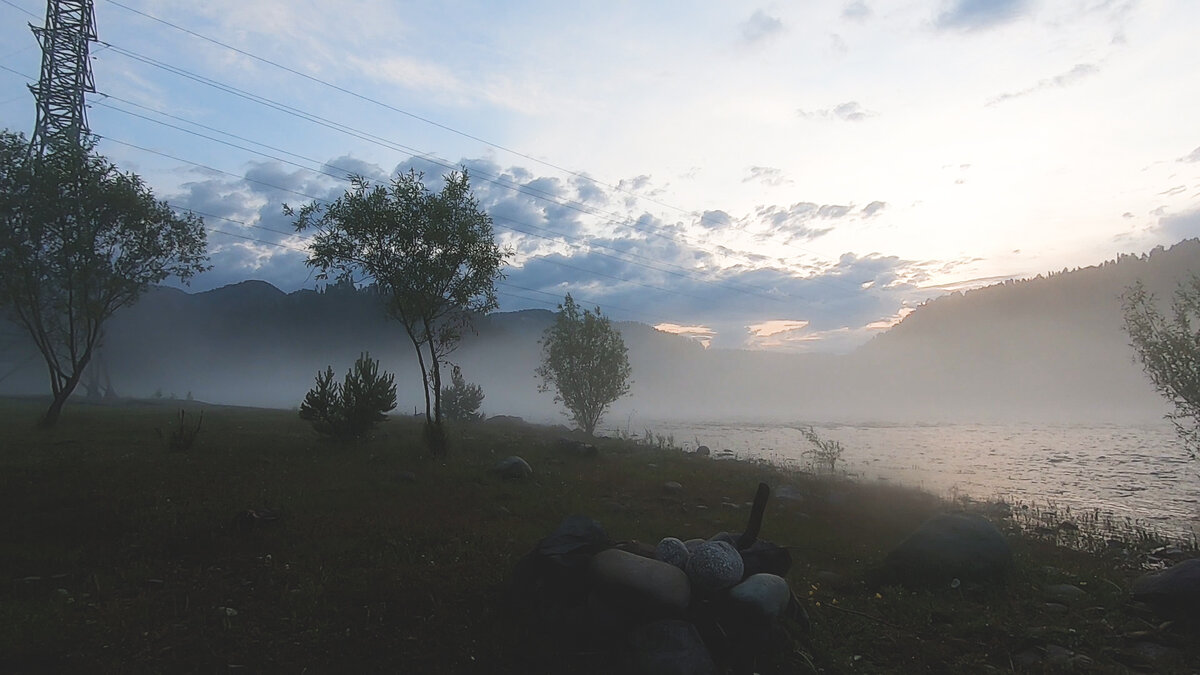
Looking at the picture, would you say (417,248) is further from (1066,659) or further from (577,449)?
(1066,659)

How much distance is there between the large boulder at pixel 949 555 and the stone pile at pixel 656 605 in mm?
4174

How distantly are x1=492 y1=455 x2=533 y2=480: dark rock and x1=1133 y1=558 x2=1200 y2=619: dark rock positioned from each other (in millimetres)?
17334

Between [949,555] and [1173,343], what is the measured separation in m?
19.3

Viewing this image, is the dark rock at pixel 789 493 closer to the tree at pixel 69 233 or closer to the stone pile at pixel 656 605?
the stone pile at pixel 656 605

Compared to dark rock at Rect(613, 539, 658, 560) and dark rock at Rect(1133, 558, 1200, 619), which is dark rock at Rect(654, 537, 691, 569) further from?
dark rock at Rect(1133, 558, 1200, 619)

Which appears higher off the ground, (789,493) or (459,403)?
(459,403)

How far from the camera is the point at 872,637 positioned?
9438 mm

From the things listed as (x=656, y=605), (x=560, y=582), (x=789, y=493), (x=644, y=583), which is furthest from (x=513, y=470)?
(x=656, y=605)

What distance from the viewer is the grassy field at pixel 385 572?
8.27m

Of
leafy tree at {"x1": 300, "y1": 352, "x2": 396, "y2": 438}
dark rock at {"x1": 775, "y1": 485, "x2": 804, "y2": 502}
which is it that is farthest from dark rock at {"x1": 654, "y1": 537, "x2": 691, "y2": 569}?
leafy tree at {"x1": 300, "y1": 352, "x2": 396, "y2": 438}

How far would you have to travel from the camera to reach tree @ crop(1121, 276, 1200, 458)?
22.5 meters

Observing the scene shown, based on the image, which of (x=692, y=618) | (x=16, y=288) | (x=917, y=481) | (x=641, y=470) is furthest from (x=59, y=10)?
(x=917, y=481)

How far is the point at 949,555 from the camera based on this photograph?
12.3m

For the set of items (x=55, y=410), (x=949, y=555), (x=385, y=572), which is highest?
(x=55, y=410)
